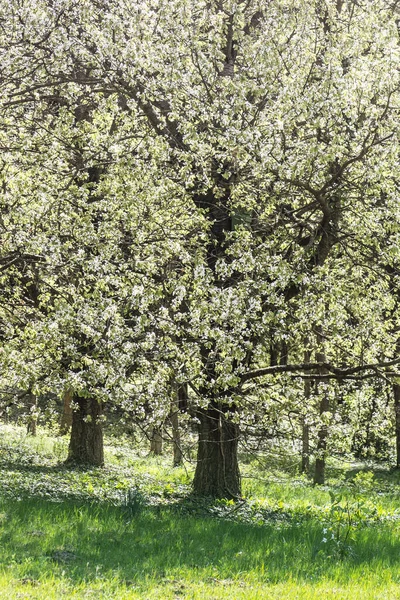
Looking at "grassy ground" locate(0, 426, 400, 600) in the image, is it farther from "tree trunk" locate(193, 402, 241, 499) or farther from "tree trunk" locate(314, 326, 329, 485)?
"tree trunk" locate(314, 326, 329, 485)

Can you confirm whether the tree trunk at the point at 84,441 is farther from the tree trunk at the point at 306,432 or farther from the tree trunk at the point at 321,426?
the tree trunk at the point at 321,426

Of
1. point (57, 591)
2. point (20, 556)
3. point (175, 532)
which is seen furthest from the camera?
point (175, 532)

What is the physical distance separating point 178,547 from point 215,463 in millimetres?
4571

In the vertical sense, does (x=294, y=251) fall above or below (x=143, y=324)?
above

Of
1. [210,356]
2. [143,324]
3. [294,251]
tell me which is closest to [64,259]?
[143,324]

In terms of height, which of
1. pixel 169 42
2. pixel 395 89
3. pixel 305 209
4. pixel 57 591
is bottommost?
pixel 57 591

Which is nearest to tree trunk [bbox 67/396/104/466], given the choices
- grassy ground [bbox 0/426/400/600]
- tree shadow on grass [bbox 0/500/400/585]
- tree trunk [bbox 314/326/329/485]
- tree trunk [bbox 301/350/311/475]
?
grassy ground [bbox 0/426/400/600]

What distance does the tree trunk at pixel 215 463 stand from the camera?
1323 centimetres

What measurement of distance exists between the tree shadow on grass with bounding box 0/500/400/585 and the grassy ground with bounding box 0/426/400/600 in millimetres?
17

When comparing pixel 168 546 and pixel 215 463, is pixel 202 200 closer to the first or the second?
pixel 215 463

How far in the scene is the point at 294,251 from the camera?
1275cm

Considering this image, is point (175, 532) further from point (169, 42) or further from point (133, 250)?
point (169, 42)

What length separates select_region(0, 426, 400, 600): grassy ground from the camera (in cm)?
702

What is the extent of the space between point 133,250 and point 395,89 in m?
5.39
